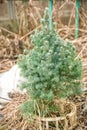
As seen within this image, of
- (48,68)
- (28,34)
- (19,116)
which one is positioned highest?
(28,34)

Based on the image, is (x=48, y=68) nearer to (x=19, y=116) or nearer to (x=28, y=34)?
(x=19, y=116)

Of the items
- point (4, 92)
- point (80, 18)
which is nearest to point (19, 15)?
point (80, 18)

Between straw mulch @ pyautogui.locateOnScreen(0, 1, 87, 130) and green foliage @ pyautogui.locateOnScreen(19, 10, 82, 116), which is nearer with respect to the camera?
green foliage @ pyautogui.locateOnScreen(19, 10, 82, 116)

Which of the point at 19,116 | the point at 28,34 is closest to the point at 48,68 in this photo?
the point at 19,116

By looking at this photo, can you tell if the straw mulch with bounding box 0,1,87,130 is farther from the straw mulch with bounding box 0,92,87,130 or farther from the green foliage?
the green foliage

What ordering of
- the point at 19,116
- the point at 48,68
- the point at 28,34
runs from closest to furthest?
the point at 48,68, the point at 19,116, the point at 28,34

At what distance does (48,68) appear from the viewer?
1937mm

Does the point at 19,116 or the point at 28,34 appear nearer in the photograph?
the point at 19,116

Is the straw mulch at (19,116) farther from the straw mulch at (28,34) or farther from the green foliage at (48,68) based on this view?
the green foliage at (48,68)

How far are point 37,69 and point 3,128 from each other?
57 centimetres

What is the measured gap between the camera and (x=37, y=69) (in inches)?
76.8

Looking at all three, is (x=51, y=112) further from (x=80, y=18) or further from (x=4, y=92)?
(x=80, y=18)

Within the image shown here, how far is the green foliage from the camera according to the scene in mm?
1940

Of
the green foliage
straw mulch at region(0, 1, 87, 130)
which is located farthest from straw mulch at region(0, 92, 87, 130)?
the green foliage
